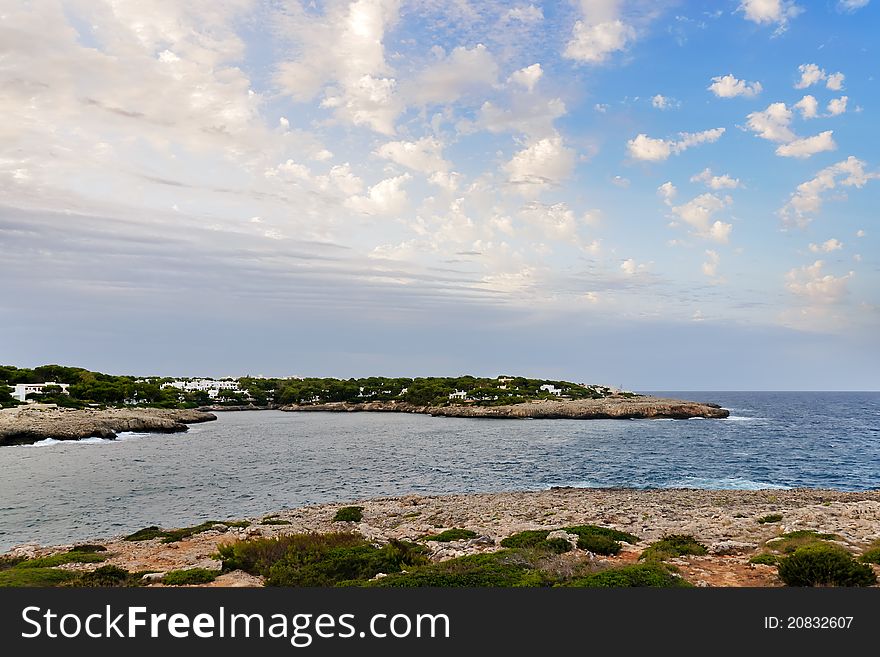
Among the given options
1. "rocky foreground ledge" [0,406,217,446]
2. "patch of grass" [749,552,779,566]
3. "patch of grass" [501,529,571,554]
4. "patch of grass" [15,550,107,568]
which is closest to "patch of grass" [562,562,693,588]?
"patch of grass" [749,552,779,566]

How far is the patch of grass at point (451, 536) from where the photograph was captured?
22.6 meters

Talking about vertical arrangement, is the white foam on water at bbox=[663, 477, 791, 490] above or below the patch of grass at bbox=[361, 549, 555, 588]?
below

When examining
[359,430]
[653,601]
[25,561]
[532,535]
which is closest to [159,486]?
[25,561]

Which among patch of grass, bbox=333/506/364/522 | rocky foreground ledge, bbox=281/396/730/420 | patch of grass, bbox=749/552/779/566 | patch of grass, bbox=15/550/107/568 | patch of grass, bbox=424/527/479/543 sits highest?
patch of grass, bbox=749/552/779/566

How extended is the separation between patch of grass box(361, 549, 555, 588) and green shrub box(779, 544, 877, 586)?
684 cm

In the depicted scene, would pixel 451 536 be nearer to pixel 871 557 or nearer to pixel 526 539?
pixel 526 539

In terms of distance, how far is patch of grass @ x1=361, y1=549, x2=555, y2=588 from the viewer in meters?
14.1

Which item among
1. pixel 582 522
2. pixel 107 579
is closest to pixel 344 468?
pixel 582 522

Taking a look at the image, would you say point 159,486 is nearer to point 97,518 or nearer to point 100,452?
point 97,518

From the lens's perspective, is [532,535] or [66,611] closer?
[66,611]

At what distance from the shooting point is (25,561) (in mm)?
21375

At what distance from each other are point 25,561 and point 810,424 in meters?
141

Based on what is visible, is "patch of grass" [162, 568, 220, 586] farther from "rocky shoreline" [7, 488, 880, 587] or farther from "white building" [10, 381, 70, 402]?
"white building" [10, 381, 70, 402]

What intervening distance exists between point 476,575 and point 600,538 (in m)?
8.00
